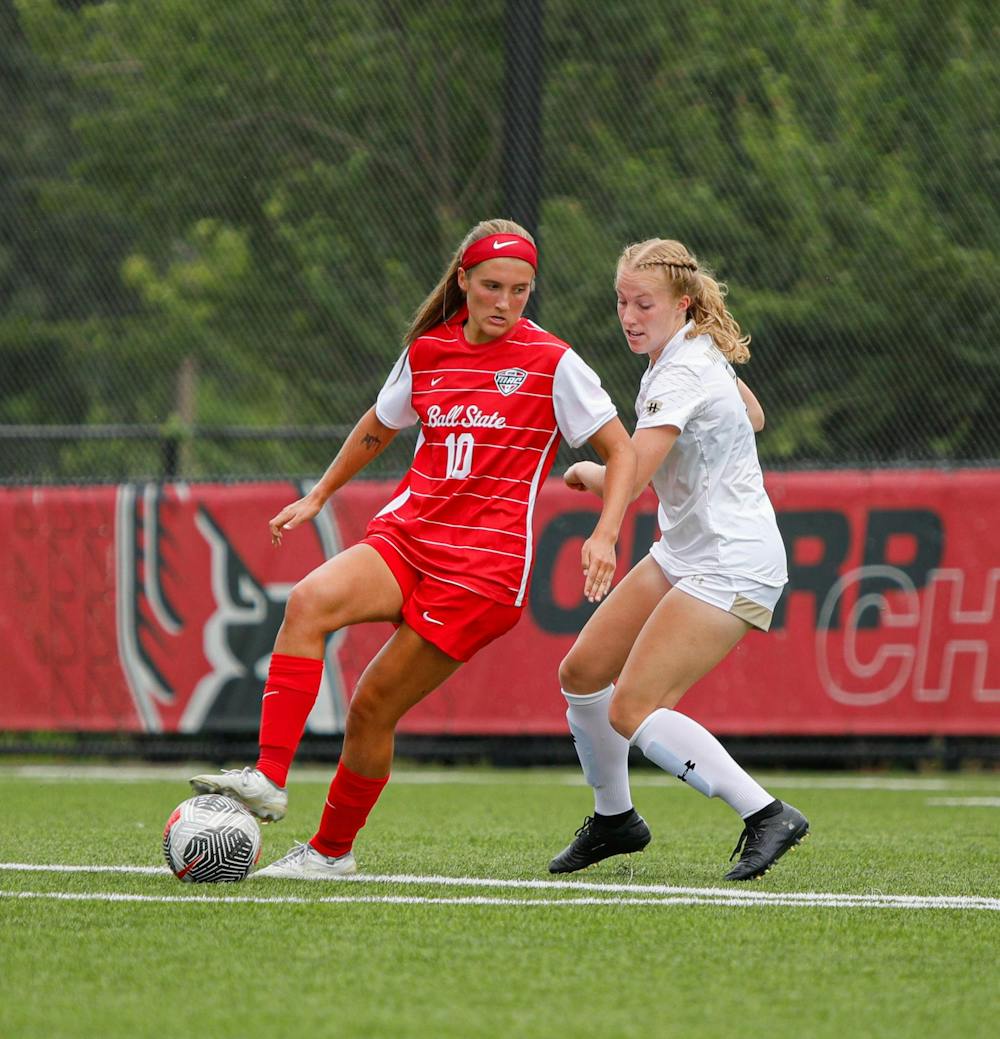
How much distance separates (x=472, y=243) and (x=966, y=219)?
20.7ft

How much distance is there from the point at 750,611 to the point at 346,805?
4.22 ft

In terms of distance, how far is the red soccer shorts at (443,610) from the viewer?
4840 millimetres

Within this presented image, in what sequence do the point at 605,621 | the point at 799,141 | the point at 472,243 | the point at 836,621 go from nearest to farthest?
the point at 472,243 < the point at 605,621 < the point at 836,621 < the point at 799,141

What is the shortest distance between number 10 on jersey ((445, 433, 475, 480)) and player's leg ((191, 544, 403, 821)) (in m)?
0.32

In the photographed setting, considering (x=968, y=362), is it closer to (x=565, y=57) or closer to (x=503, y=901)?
(x=565, y=57)

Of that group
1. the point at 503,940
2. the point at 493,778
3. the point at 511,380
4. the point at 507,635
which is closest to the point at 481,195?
the point at 507,635

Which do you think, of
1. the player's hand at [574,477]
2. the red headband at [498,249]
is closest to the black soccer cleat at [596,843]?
the player's hand at [574,477]

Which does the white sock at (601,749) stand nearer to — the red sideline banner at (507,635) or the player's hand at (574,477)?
the player's hand at (574,477)

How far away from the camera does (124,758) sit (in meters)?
10.2

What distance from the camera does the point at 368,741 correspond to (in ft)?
16.1

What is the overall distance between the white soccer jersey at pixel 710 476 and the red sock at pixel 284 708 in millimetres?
1159

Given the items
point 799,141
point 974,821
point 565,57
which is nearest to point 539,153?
point 565,57

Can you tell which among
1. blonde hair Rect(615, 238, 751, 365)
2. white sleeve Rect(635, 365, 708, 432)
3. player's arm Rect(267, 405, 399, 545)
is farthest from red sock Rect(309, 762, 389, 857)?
blonde hair Rect(615, 238, 751, 365)

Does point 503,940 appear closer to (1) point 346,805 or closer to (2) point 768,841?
(1) point 346,805
